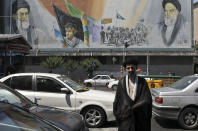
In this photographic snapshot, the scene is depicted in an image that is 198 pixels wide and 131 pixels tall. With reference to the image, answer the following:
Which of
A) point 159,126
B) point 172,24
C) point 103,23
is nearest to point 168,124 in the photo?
point 159,126

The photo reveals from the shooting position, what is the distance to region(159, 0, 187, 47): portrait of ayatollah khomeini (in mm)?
39281

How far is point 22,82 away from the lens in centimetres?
722

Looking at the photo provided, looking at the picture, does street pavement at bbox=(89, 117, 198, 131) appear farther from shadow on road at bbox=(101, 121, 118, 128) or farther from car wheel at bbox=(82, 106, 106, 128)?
car wheel at bbox=(82, 106, 106, 128)

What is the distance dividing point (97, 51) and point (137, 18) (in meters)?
8.60

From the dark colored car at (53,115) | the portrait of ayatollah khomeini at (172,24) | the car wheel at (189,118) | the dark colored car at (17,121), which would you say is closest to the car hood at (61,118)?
the dark colored car at (53,115)

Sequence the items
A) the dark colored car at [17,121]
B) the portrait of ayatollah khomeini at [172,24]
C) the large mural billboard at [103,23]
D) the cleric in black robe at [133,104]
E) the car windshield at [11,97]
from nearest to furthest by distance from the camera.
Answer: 1. the dark colored car at [17,121]
2. the cleric in black robe at [133,104]
3. the car windshield at [11,97]
4. the portrait of ayatollah khomeini at [172,24]
5. the large mural billboard at [103,23]

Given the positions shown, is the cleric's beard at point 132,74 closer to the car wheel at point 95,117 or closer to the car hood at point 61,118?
the car hood at point 61,118

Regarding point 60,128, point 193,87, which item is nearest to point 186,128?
point 193,87

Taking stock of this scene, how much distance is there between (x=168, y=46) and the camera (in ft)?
130

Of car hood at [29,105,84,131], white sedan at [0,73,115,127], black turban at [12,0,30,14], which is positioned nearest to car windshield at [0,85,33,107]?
car hood at [29,105,84,131]

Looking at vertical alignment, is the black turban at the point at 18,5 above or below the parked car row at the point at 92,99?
above

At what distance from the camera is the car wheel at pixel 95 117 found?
22.2 feet

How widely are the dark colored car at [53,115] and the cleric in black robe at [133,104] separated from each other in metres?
0.64

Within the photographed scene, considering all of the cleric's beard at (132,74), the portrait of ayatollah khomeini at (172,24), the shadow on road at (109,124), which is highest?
the portrait of ayatollah khomeini at (172,24)
